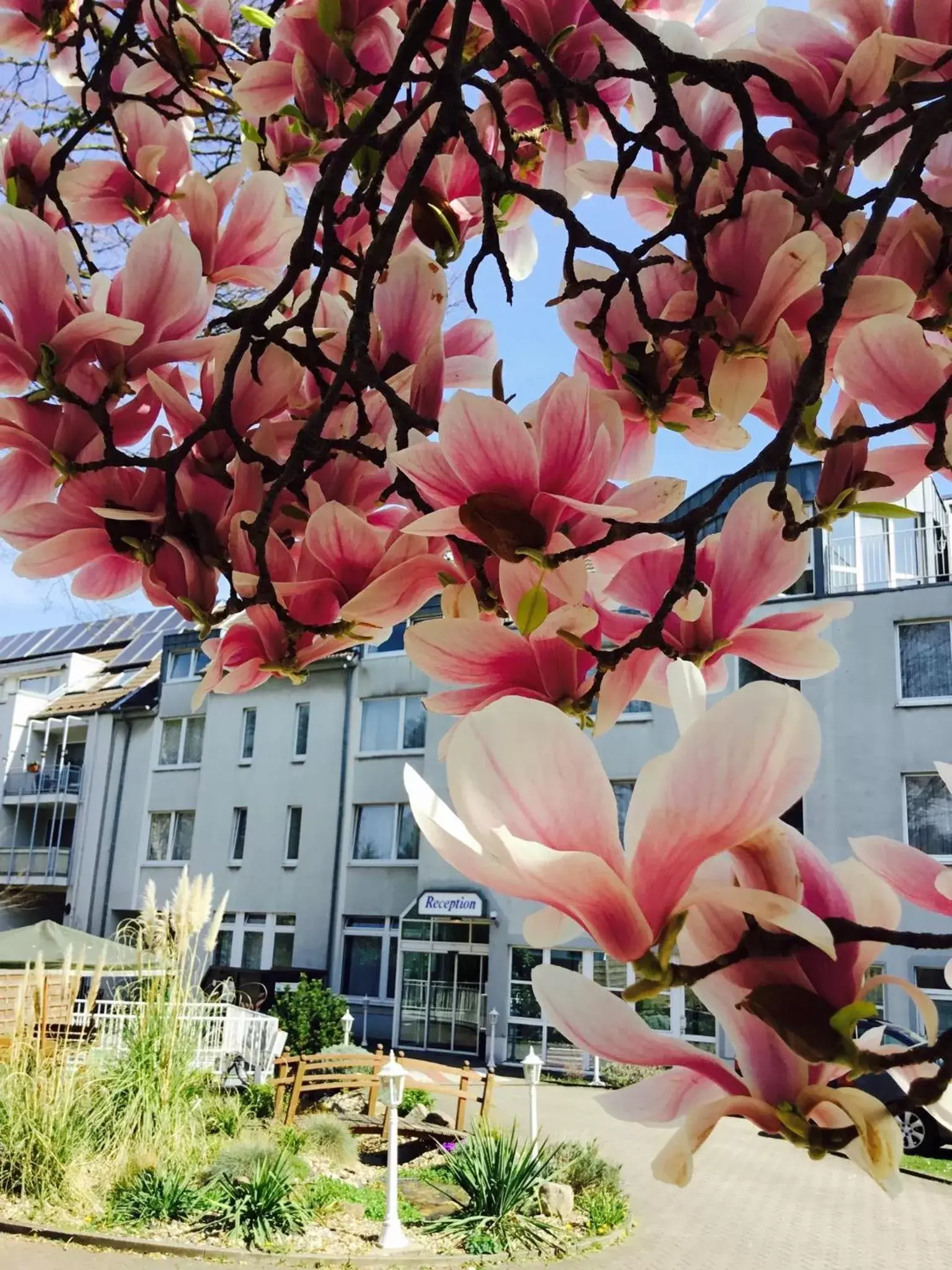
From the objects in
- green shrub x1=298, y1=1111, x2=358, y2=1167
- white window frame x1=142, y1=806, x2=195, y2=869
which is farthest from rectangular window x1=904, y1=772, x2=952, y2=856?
white window frame x1=142, y1=806, x2=195, y2=869

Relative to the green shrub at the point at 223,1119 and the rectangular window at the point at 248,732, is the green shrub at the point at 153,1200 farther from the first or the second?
the rectangular window at the point at 248,732

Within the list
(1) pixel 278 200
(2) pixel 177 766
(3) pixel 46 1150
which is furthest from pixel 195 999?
(2) pixel 177 766

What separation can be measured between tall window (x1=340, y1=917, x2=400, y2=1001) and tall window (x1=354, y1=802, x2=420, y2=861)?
2.83 ft

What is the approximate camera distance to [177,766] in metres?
17.8

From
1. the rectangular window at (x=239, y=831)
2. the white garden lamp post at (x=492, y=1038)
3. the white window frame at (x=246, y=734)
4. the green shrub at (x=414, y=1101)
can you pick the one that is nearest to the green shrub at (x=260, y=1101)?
the green shrub at (x=414, y=1101)

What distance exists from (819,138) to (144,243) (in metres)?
0.44

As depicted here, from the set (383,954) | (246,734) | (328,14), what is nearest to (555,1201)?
(328,14)

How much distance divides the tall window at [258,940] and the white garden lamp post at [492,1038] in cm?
346

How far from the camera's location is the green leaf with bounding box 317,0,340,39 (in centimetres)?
88

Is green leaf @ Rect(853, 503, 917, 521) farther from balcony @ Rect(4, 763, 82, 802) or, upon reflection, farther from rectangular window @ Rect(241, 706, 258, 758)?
balcony @ Rect(4, 763, 82, 802)

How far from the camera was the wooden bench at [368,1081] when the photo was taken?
276 inches

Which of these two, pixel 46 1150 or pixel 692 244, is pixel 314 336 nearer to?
pixel 692 244

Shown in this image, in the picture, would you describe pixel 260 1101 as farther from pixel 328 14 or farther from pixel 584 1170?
pixel 328 14

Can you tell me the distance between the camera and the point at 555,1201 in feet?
19.3
